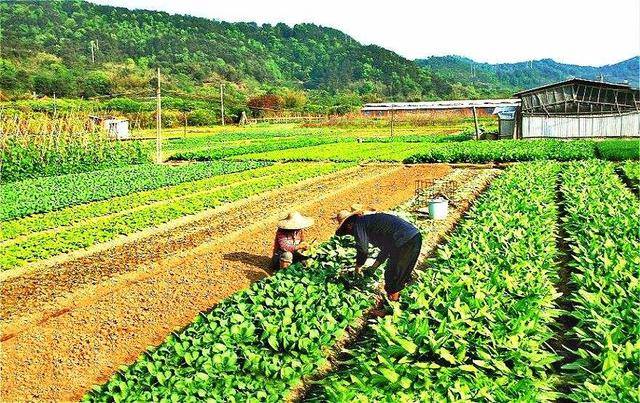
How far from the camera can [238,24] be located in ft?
565

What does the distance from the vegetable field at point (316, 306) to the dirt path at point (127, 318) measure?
0.03 meters

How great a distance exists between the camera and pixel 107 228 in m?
13.4

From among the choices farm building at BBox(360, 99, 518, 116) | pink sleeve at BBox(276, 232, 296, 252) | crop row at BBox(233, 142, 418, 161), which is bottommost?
pink sleeve at BBox(276, 232, 296, 252)

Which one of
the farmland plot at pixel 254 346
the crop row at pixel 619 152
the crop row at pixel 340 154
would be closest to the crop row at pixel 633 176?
the crop row at pixel 619 152

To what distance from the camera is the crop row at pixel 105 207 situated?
13.5 meters

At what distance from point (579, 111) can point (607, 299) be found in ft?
117

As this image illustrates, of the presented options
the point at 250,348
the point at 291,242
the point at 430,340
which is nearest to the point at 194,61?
the point at 291,242

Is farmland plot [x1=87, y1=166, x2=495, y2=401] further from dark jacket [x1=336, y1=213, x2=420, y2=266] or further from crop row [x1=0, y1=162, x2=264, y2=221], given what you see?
crop row [x1=0, y1=162, x2=264, y2=221]

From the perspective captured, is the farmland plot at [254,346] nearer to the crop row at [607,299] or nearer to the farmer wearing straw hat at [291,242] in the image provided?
the farmer wearing straw hat at [291,242]

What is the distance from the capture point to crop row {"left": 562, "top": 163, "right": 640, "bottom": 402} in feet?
16.7

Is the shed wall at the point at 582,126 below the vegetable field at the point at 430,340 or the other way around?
the other way around

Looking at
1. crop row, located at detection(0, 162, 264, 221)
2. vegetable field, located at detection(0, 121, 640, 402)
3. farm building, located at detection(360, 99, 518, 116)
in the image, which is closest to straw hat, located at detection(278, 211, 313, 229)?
vegetable field, located at detection(0, 121, 640, 402)

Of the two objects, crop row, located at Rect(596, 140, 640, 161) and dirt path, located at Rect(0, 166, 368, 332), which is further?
crop row, located at Rect(596, 140, 640, 161)

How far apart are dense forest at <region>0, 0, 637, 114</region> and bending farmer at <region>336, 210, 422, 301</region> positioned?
176 feet
